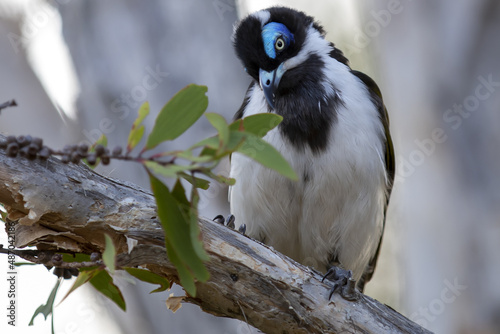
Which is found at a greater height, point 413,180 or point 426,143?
point 426,143

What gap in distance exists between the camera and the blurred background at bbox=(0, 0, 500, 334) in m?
3.76

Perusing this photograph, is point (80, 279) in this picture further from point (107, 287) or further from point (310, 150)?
point (310, 150)

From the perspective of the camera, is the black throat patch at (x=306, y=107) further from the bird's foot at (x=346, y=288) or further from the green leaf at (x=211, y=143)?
the green leaf at (x=211, y=143)

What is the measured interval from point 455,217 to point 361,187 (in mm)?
1536

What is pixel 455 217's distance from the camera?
425 cm

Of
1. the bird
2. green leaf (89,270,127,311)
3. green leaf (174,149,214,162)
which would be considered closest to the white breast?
the bird

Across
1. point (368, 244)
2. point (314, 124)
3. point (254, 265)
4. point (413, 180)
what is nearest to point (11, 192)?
point (254, 265)

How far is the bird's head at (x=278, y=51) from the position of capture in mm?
3041

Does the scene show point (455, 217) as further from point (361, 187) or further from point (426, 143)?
point (361, 187)

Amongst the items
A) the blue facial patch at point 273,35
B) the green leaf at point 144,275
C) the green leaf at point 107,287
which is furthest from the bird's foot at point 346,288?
the blue facial patch at point 273,35

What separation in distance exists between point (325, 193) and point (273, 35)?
0.88 meters

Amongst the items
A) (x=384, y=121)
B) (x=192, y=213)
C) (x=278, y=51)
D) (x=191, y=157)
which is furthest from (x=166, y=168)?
(x=384, y=121)

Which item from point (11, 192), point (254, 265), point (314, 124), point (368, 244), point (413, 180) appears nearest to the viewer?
point (11, 192)

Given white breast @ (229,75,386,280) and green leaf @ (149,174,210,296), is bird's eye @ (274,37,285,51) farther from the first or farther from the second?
green leaf @ (149,174,210,296)
